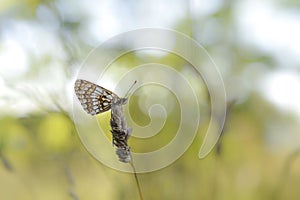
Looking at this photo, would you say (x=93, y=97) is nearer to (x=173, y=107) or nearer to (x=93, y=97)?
(x=93, y=97)

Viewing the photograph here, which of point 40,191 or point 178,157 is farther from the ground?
point 178,157

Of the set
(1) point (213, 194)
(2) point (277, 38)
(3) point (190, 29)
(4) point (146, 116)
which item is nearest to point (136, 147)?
(4) point (146, 116)

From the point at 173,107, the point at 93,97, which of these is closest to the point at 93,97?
the point at 93,97

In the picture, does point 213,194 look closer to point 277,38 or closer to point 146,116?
point 146,116
